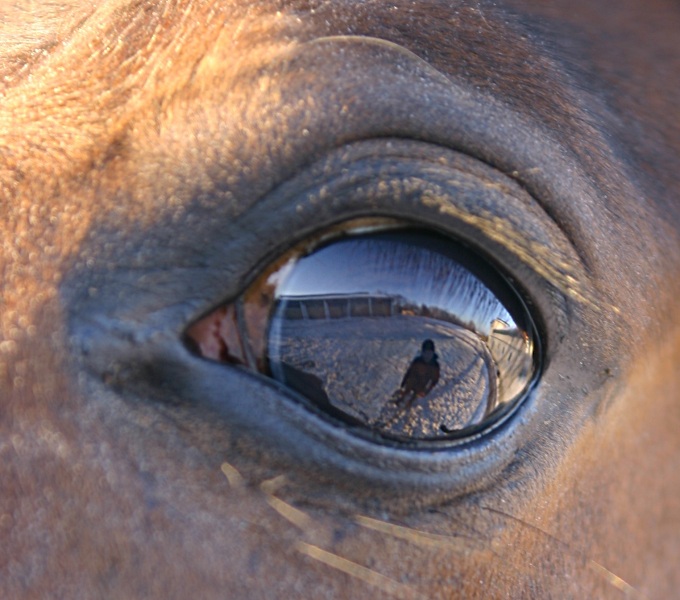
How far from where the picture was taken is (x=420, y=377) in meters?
1.28

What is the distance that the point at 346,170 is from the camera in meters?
1.23

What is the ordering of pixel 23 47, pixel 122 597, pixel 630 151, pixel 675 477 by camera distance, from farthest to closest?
pixel 23 47 < pixel 675 477 < pixel 630 151 < pixel 122 597

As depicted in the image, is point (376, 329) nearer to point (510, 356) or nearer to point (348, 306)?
point (348, 306)

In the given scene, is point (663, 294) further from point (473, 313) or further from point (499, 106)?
point (499, 106)

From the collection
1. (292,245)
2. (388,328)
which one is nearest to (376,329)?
(388,328)

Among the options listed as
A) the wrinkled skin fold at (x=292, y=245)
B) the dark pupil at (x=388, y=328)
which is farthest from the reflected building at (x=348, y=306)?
the wrinkled skin fold at (x=292, y=245)

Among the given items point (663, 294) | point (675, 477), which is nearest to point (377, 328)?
point (663, 294)

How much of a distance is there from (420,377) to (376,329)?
0.38ft

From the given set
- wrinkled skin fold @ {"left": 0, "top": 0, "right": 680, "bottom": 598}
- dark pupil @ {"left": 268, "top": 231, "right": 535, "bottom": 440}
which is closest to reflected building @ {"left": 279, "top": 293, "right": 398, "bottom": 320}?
dark pupil @ {"left": 268, "top": 231, "right": 535, "bottom": 440}

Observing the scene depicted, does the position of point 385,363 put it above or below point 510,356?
below

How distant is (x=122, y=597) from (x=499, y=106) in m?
1.00

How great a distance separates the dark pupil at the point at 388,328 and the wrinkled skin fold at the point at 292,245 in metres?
0.04

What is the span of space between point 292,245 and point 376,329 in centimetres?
20

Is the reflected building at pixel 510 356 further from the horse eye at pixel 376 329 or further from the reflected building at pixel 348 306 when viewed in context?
the reflected building at pixel 348 306
